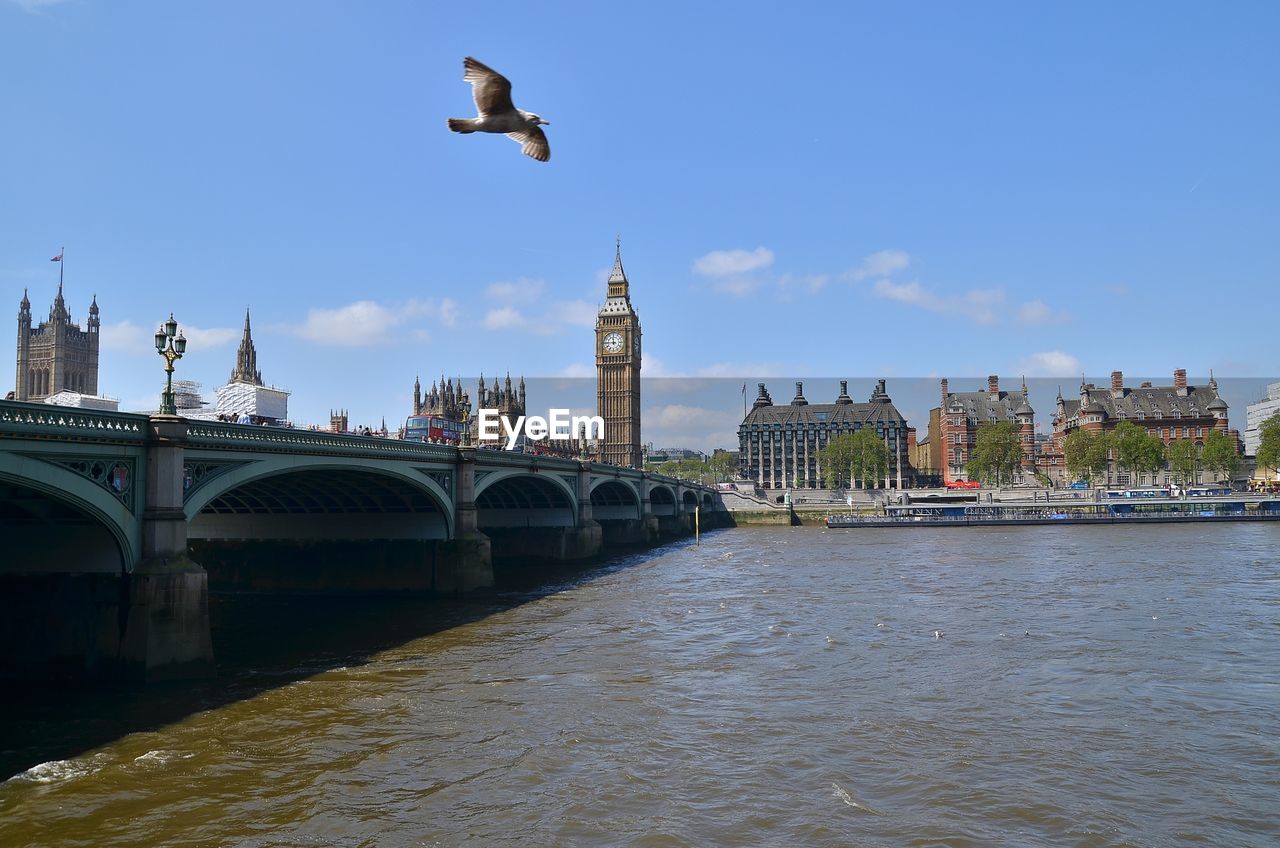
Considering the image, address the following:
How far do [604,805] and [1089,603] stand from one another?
28.2 metres

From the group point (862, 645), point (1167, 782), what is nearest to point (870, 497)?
point (862, 645)

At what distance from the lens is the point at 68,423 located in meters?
20.4

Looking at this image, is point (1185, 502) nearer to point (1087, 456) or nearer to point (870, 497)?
point (1087, 456)

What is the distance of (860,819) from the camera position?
45.0ft

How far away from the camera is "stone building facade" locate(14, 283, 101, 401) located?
16588cm

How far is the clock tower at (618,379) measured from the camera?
18862 centimetres

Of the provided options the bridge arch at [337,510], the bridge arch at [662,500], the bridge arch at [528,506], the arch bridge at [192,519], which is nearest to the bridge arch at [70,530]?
the arch bridge at [192,519]

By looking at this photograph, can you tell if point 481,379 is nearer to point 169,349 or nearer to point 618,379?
point 618,379

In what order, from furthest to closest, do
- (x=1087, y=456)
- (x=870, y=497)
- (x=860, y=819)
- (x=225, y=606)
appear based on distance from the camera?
(x=870, y=497), (x=1087, y=456), (x=225, y=606), (x=860, y=819)

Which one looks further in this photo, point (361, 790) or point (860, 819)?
point (361, 790)

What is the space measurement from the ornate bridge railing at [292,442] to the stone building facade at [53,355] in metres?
156

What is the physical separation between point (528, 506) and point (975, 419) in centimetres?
12413

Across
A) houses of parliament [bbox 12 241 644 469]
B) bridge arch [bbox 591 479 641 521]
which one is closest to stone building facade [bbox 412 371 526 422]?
houses of parliament [bbox 12 241 644 469]

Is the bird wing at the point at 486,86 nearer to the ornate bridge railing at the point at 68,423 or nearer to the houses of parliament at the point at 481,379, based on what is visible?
the ornate bridge railing at the point at 68,423
